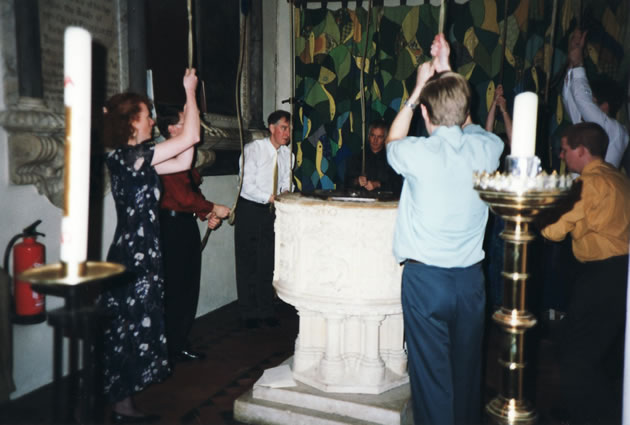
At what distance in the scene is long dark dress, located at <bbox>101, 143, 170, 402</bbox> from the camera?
8.27 feet

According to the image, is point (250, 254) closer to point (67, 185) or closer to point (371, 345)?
point (371, 345)

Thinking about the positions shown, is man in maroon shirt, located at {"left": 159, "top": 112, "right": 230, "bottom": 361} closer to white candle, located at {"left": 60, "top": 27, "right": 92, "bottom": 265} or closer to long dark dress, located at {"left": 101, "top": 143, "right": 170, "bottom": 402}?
long dark dress, located at {"left": 101, "top": 143, "right": 170, "bottom": 402}

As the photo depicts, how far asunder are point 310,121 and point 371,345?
3.32m

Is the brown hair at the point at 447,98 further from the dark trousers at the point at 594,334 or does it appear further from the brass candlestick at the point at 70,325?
the brass candlestick at the point at 70,325

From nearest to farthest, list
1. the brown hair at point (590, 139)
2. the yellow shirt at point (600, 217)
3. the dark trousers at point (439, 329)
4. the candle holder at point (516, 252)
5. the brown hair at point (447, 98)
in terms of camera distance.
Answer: the candle holder at point (516, 252), the brown hair at point (447, 98), the dark trousers at point (439, 329), the yellow shirt at point (600, 217), the brown hair at point (590, 139)

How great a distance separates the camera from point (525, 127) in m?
1.03

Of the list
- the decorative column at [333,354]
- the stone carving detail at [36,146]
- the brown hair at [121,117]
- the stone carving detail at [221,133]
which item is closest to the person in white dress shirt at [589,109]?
the decorative column at [333,354]

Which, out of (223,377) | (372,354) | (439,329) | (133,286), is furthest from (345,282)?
(223,377)

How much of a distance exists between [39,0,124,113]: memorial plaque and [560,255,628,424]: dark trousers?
2.83 metres

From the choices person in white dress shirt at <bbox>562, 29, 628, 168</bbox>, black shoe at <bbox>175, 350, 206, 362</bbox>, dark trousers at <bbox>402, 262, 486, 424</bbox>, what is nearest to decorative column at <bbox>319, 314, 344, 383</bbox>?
dark trousers at <bbox>402, 262, 486, 424</bbox>

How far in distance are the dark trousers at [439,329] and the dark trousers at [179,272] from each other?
1.75 meters

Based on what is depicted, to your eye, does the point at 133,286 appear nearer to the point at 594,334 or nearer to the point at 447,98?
the point at 447,98

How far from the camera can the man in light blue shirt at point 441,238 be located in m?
1.90

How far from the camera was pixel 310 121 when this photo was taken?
5547 mm
